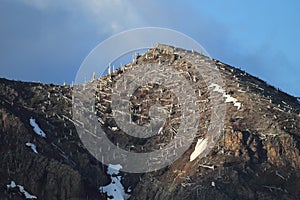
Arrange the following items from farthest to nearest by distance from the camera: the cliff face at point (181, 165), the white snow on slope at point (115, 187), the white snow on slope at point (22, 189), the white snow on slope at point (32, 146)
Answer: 1. the white snow on slope at point (32, 146)
2. the white snow on slope at point (115, 187)
3. the cliff face at point (181, 165)
4. the white snow on slope at point (22, 189)

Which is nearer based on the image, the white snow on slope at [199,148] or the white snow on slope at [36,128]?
the white snow on slope at [199,148]

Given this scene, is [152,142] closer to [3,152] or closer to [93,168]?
[93,168]

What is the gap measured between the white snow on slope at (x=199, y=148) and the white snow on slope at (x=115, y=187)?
50.4 ft

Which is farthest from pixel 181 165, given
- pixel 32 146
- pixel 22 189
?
pixel 22 189

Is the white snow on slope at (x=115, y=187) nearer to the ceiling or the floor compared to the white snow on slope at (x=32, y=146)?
nearer to the floor

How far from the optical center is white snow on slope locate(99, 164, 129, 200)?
590 feet

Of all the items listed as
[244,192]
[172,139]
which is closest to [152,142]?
[172,139]

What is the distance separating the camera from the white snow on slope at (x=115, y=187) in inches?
7084

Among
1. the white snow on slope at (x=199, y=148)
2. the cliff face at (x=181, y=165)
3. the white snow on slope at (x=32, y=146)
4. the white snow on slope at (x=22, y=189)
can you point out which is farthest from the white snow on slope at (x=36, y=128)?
the white snow on slope at (x=199, y=148)

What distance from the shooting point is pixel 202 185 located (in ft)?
567

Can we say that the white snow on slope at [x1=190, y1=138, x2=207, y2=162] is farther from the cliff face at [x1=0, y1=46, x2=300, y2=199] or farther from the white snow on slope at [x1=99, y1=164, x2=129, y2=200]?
the white snow on slope at [x1=99, y1=164, x2=129, y2=200]

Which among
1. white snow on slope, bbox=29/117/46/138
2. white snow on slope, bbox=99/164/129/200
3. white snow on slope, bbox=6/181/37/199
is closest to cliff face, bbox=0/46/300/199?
white snow on slope, bbox=6/181/37/199

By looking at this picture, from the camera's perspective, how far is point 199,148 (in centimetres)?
18900

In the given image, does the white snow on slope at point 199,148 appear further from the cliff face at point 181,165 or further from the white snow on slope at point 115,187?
the white snow on slope at point 115,187
